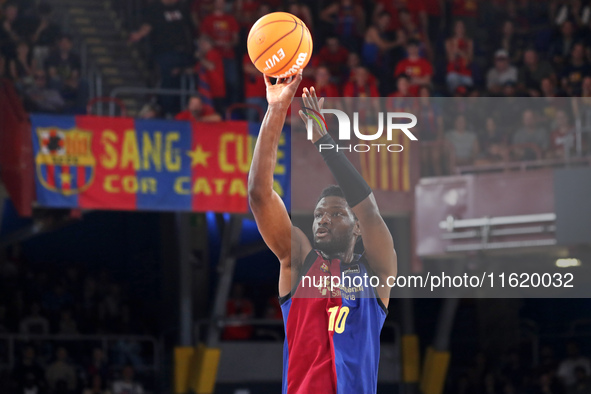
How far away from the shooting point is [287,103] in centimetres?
465

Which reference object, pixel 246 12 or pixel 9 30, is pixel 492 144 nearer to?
pixel 9 30

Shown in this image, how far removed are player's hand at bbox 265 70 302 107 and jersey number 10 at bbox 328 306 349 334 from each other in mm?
998

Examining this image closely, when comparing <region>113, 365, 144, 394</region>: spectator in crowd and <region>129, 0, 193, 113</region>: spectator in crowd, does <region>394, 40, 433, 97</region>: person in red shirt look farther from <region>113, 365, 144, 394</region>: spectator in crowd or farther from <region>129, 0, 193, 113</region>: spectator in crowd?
<region>113, 365, 144, 394</region>: spectator in crowd

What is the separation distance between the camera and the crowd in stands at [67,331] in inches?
566

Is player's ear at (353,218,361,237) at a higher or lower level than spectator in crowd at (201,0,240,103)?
lower

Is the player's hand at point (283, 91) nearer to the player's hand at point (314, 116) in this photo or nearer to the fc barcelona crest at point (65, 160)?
the player's hand at point (314, 116)

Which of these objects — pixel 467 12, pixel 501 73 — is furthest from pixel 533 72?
pixel 467 12

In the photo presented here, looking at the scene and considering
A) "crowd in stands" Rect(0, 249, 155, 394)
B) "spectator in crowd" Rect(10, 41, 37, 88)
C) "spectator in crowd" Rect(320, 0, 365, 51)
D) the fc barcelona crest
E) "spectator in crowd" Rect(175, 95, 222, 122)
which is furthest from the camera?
"spectator in crowd" Rect(320, 0, 365, 51)

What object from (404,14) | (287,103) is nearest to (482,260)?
(287,103)

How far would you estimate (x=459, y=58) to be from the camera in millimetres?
15664

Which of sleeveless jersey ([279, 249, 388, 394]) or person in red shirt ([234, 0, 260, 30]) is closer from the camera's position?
sleeveless jersey ([279, 249, 388, 394])

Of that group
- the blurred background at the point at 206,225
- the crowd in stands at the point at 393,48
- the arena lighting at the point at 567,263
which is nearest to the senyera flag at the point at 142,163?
the blurred background at the point at 206,225

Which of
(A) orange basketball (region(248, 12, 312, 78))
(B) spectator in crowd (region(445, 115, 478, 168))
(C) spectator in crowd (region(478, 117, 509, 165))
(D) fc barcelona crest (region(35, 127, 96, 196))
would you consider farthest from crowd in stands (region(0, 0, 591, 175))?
(A) orange basketball (region(248, 12, 312, 78))

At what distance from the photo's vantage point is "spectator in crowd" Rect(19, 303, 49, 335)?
15.5m
